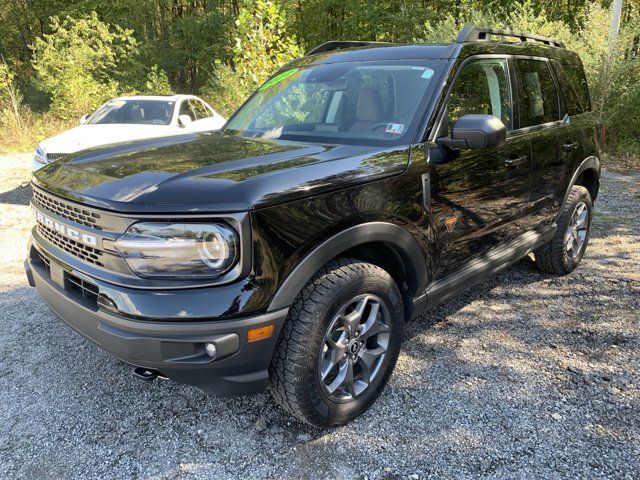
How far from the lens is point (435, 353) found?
126 inches

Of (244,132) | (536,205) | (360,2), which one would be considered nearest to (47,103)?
(360,2)

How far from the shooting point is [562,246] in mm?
4234

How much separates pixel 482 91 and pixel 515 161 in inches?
20.2

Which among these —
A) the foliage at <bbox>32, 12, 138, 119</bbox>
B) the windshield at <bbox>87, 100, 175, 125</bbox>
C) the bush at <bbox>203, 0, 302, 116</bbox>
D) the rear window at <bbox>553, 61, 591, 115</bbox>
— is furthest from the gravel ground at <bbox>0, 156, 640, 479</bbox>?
the foliage at <bbox>32, 12, 138, 119</bbox>

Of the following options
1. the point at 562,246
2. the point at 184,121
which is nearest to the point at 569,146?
the point at 562,246

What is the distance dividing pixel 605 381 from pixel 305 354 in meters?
1.93

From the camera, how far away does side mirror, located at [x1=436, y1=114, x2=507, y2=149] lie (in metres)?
2.50

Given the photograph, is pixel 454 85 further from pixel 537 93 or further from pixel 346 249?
pixel 346 249

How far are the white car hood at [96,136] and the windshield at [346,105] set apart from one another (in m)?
3.92

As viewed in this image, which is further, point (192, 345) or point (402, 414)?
point (402, 414)

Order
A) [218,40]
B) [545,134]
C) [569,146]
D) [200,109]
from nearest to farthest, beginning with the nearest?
[545,134], [569,146], [200,109], [218,40]

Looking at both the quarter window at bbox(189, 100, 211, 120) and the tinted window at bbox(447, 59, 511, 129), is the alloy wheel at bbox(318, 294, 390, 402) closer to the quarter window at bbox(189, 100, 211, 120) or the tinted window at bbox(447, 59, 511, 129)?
the tinted window at bbox(447, 59, 511, 129)

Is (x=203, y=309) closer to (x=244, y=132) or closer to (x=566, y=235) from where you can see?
(x=244, y=132)

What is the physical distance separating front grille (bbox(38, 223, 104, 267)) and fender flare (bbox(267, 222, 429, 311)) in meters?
0.80
